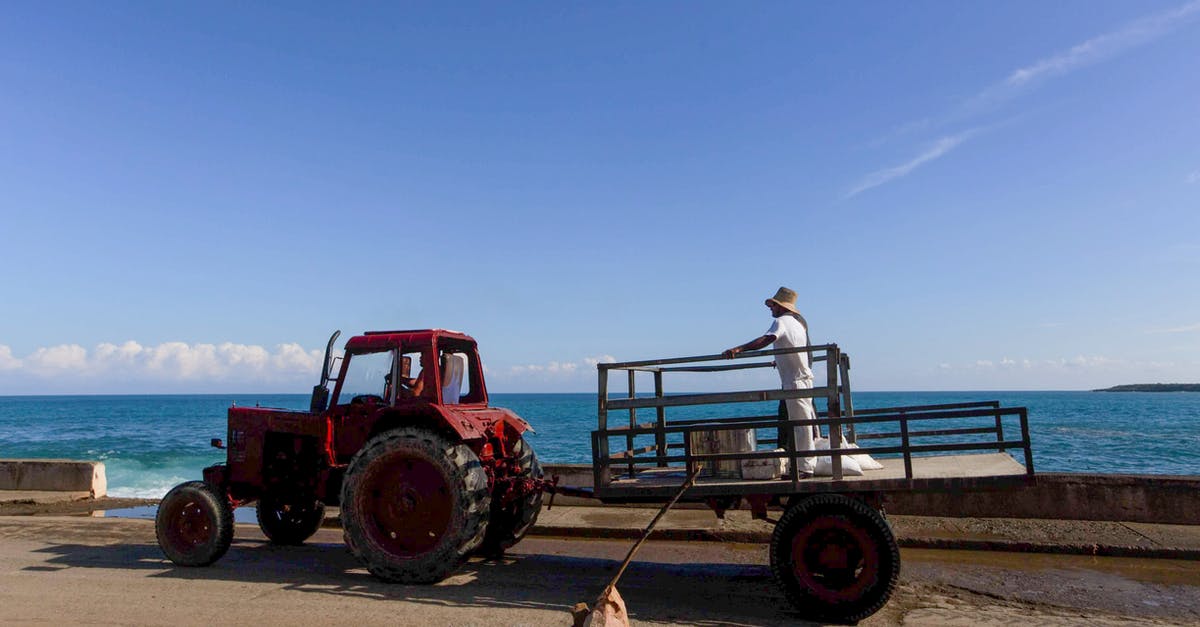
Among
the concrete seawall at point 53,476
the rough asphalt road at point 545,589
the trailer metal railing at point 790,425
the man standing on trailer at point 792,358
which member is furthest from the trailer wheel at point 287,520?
the concrete seawall at point 53,476

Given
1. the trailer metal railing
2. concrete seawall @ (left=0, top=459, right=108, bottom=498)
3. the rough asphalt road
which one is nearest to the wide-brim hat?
the trailer metal railing

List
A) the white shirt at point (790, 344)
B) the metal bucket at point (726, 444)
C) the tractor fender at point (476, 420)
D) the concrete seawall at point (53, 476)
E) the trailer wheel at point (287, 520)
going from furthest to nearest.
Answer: the concrete seawall at point (53, 476) < the trailer wheel at point (287, 520) < the tractor fender at point (476, 420) < the white shirt at point (790, 344) < the metal bucket at point (726, 444)

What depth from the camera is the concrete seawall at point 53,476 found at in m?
12.3

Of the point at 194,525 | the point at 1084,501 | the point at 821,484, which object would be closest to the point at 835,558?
the point at 821,484

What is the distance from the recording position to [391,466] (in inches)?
257

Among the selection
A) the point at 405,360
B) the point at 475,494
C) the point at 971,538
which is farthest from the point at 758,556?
the point at 405,360

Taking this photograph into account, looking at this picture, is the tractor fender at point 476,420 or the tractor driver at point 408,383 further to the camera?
the tractor driver at point 408,383

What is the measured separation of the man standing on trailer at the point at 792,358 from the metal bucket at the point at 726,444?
400mm

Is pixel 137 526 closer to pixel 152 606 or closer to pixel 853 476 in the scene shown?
pixel 152 606

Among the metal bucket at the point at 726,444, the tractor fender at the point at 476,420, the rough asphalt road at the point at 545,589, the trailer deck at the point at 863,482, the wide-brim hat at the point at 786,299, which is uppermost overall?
the wide-brim hat at the point at 786,299

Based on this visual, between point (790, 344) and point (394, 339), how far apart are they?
3656 millimetres

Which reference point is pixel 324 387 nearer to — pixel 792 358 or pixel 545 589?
pixel 545 589

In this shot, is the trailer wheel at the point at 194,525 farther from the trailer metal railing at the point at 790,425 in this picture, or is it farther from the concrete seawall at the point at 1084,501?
the concrete seawall at the point at 1084,501

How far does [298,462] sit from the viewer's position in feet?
24.1
